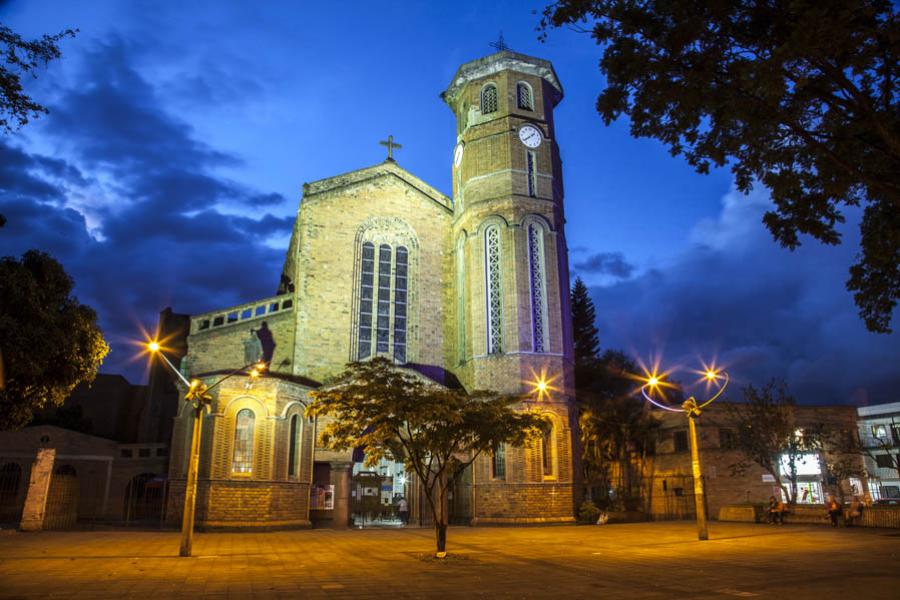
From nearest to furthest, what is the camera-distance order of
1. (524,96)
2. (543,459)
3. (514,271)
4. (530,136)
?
1. (543,459)
2. (514,271)
3. (530,136)
4. (524,96)

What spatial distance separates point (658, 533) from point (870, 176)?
50.9ft

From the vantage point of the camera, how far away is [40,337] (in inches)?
504

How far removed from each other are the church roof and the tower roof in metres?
5.31

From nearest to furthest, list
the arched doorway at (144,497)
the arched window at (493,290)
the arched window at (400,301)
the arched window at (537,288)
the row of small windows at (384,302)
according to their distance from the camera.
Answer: the arched window at (537,288) → the arched window at (493,290) → the row of small windows at (384,302) → the arched window at (400,301) → the arched doorway at (144,497)

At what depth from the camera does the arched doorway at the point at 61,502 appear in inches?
894

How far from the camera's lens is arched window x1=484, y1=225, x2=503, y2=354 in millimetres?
27594

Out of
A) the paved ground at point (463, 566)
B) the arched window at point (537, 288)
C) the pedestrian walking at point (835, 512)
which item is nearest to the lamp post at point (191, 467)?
the paved ground at point (463, 566)

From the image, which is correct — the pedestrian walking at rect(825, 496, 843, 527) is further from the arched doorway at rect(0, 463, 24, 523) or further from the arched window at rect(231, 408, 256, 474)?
the arched doorway at rect(0, 463, 24, 523)

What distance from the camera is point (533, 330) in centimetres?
2733

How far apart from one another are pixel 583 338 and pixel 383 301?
22.9 m

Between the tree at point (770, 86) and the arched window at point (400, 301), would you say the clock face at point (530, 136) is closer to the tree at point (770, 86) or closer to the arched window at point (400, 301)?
the arched window at point (400, 301)

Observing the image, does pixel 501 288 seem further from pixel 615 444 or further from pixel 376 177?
pixel 615 444

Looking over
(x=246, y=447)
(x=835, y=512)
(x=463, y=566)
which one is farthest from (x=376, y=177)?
(x=835, y=512)

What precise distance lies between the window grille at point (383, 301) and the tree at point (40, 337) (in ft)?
49.1
